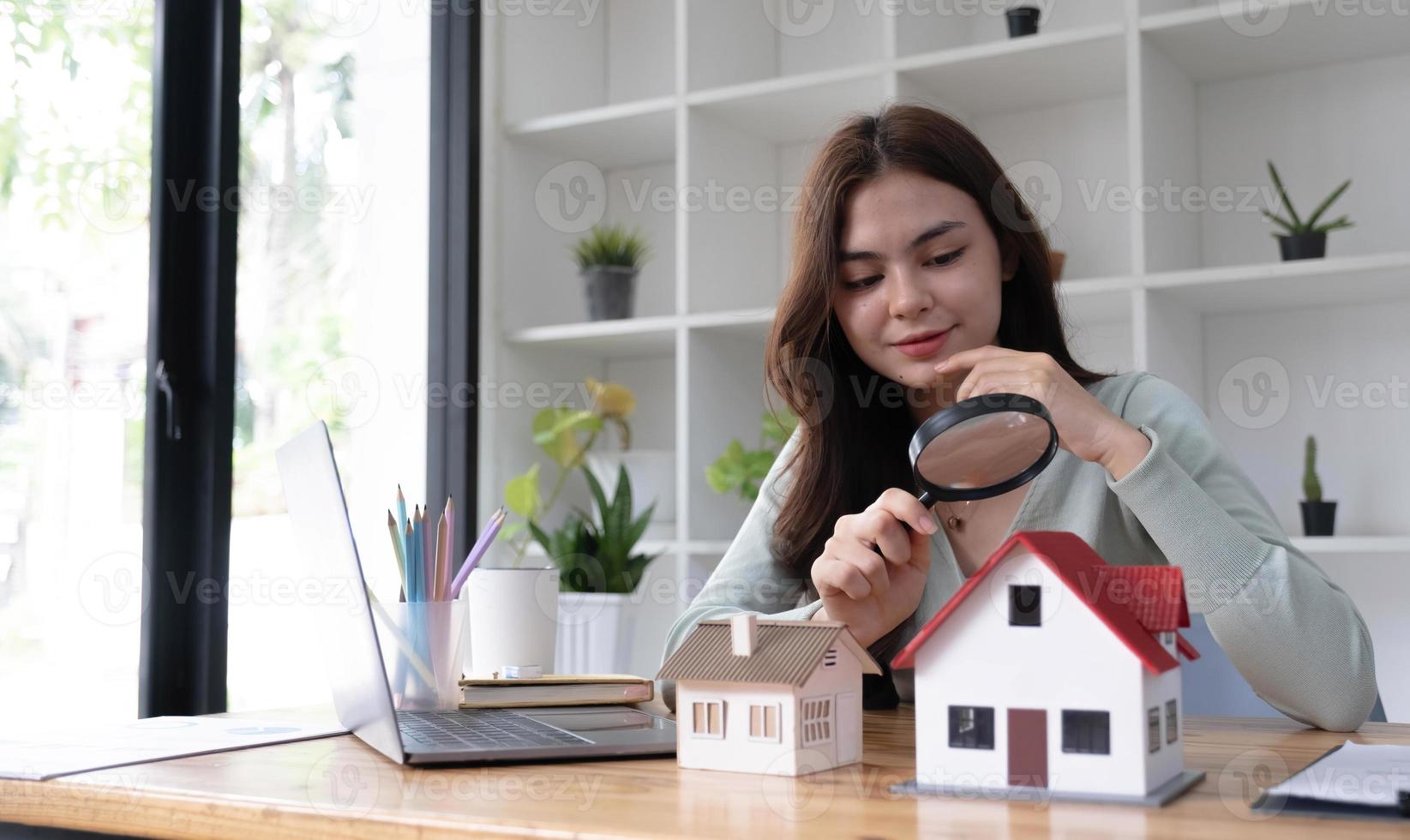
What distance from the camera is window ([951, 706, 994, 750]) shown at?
0.79 meters

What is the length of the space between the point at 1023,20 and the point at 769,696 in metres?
1.98

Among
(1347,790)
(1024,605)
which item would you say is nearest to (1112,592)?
(1024,605)

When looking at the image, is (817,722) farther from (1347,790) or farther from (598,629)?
(598,629)

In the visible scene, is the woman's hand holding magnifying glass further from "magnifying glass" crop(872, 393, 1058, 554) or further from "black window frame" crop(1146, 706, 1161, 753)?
"black window frame" crop(1146, 706, 1161, 753)

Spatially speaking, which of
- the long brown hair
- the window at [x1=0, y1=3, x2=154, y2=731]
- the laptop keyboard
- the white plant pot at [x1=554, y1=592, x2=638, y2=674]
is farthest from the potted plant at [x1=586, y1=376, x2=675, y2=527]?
the laptop keyboard

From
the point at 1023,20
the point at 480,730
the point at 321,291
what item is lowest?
the point at 480,730

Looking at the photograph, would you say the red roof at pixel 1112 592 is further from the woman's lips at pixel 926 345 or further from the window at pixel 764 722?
the woman's lips at pixel 926 345

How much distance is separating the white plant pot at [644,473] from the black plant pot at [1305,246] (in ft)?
4.33

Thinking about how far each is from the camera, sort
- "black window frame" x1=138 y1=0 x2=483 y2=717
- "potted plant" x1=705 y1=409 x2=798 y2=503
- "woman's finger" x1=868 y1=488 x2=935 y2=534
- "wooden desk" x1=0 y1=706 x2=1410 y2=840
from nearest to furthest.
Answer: "wooden desk" x1=0 y1=706 x2=1410 y2=840 → "woman's finger" x1=868 y1=488 x2=935 y2=534 → "black window frame" x1=138 y1=0 x2=483 y2=717 → "potted plant" x1=705 y1=409 x2=798 y2=503

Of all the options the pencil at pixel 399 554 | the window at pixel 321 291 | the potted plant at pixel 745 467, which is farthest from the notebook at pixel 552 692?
the potted plant at pixel 745 467

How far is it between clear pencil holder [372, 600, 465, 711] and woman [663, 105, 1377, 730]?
0.22 m

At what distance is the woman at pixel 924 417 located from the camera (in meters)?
1.15

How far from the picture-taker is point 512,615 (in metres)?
1.50

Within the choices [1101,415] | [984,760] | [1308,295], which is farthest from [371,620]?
[1308,295]
